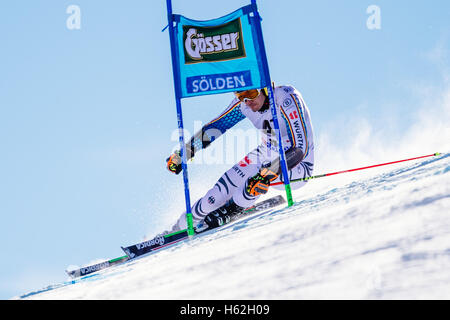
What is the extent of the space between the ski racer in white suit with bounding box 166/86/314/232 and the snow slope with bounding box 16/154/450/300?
10.6 ft

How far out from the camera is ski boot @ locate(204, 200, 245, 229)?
5775 mm

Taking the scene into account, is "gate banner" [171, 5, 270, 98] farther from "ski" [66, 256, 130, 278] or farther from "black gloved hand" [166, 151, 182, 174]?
"ski" [66, 256, 130, 278]

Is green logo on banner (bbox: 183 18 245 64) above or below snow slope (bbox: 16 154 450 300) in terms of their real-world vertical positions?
above

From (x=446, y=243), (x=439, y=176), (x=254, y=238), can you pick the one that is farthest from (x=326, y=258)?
(x=439, y=176)

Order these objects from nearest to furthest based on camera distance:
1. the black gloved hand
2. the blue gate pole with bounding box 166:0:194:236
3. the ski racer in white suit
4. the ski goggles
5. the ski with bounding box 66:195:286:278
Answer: the blue gate pole with bounding box 166:0:194:236, the ski racer in white suit, the ski with bounding box 66:195:286:278, the ski goggles, the black gloved hand

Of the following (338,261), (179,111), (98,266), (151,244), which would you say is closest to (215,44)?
(179,111)

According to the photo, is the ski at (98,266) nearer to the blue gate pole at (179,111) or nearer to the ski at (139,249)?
the ski at (139,249)

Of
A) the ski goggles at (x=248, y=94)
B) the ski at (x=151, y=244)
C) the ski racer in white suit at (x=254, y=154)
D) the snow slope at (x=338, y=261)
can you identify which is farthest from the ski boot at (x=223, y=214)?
the snow slope at (x=338, y=261)

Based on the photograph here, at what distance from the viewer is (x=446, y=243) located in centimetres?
147

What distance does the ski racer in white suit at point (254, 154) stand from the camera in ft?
18.7

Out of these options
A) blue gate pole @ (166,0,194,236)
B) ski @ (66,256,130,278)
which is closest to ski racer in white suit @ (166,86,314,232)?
ski @ (66,256,130,278)

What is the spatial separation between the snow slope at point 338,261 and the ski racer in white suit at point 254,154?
324 cm
